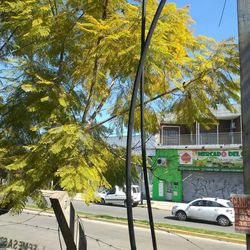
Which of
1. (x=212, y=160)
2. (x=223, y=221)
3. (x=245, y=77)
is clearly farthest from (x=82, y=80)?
(x=212, y=160)

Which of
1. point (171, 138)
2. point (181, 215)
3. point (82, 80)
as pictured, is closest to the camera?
point (82, 80)

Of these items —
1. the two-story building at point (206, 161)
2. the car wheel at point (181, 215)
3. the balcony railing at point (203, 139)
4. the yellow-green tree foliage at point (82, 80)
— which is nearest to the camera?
the yellow-green tree foliage at point (82, 80)

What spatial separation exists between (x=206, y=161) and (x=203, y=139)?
2157mm

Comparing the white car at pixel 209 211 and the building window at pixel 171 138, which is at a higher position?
the building window at pixel 171 138

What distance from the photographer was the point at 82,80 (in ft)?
16.8

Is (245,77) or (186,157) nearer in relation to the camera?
(245,77)

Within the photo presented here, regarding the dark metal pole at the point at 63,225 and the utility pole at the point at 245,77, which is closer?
the utility pole at the point at 245,77

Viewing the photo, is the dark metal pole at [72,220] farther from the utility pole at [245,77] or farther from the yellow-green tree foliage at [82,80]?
Result: the utility pole at [245,77]

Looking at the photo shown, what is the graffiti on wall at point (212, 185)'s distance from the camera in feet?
107

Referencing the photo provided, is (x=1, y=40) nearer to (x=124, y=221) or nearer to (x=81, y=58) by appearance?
(x=81, y=58)

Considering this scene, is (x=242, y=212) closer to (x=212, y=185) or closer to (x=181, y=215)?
(x=181, y=215)

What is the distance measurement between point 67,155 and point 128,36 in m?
1.40

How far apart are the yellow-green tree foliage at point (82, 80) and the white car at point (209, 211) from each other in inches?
704

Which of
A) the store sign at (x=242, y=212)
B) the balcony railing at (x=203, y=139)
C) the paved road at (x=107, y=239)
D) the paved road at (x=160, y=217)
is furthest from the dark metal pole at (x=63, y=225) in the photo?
the balcony railing at (x=203, y=139)
